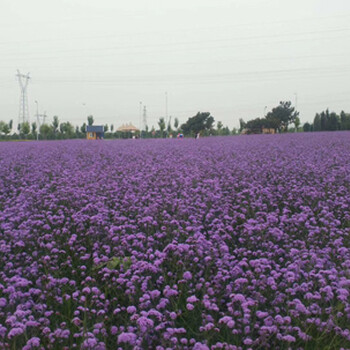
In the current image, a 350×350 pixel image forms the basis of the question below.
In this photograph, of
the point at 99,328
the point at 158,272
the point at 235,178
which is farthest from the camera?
the point at 235,178

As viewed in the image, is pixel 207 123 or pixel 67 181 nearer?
pixel 67 181

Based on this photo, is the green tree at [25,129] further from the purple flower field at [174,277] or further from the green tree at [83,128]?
the purple flower field at [174,277]

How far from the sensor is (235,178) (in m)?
6.60

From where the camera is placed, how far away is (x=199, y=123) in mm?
55719

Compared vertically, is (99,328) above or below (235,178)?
below

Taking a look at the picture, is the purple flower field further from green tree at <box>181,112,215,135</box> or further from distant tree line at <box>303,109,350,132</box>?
green tree at <box>181,112,215,135</box>

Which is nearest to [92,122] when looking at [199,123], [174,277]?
[199,123]

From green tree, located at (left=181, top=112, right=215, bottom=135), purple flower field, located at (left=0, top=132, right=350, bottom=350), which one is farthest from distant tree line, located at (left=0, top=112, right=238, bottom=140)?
purple flower field, located at (left=0, top=132, right=350, bottom=350)

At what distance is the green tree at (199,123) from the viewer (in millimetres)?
55812

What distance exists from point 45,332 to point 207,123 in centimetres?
5505

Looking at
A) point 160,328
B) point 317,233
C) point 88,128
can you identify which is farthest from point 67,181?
point 88,128

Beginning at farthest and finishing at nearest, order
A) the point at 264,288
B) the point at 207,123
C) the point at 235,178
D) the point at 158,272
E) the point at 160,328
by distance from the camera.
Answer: the point at 207,123 → the point at 235,178 → the point at 158,272 → the point at 264,288 → the point at 160,328

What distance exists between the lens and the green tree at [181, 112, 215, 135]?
55.8m

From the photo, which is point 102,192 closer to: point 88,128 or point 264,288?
point 264,288
